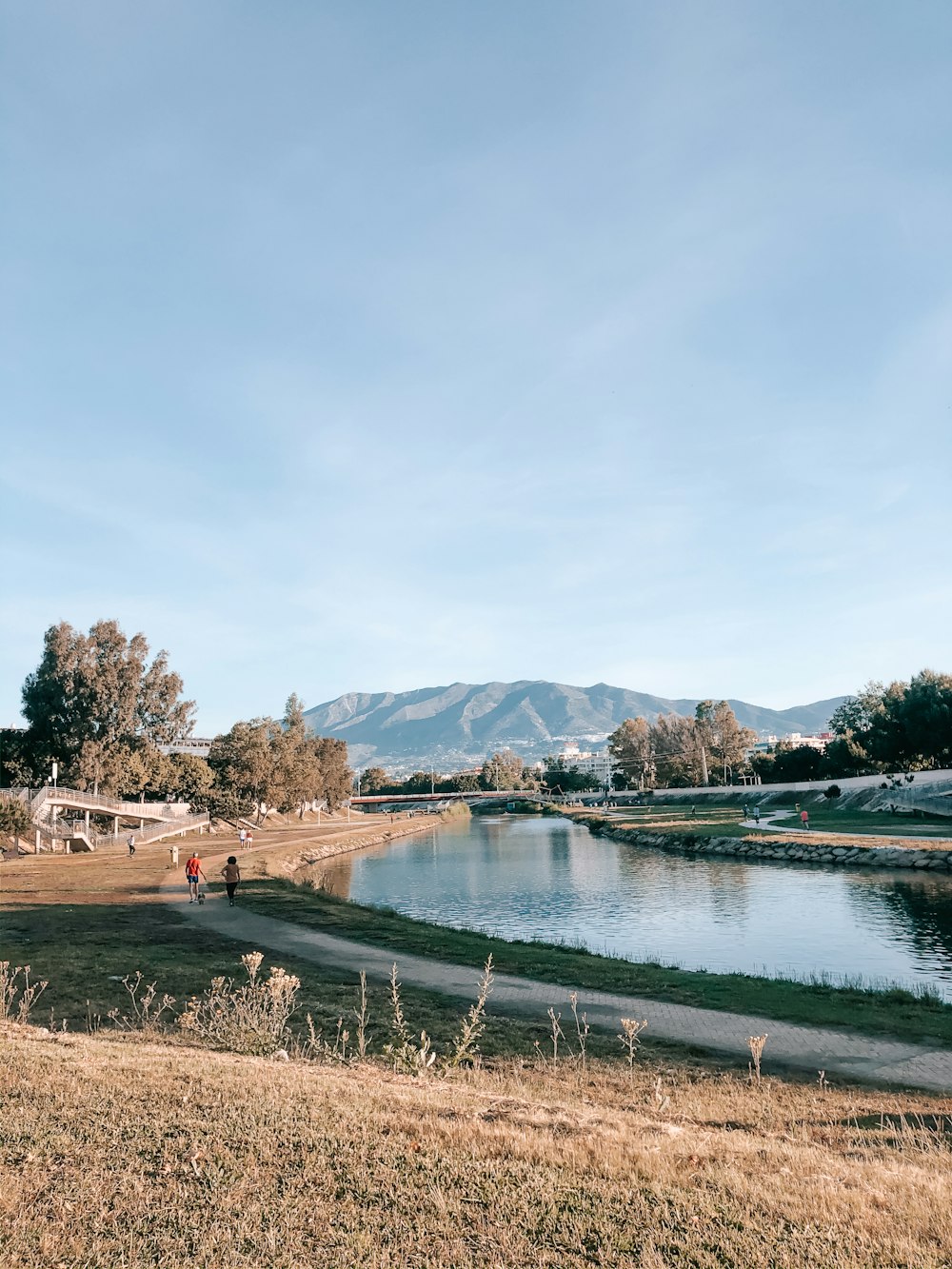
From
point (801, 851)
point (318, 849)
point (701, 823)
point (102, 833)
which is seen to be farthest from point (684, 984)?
point (701, 823)

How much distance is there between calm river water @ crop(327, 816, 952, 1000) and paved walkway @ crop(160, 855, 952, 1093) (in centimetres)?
866

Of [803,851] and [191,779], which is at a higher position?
[191,779]

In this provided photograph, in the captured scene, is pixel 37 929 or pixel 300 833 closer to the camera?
pixel 37 929

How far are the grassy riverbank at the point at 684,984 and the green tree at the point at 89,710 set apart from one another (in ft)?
177

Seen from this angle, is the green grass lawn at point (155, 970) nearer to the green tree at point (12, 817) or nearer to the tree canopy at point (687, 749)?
the green tree at point (12, 817)

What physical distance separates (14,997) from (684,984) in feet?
46.7

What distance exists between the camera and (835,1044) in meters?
14.5

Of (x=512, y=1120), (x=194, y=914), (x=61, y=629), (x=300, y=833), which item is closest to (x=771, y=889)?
(x=194, y=914)

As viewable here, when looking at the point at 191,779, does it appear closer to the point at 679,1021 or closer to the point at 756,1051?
the point at 679,1021

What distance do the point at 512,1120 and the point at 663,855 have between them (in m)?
63.3

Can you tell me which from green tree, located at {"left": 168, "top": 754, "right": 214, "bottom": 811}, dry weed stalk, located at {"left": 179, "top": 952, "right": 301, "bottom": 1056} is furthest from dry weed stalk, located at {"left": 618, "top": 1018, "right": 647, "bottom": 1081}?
green tree, located at {"left": 168, "top": 754, "right": 214, "bottom": 811}

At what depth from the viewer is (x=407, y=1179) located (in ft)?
21.6

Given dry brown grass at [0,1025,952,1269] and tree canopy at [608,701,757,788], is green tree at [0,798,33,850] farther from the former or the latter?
tree canopy at [608,701,757,788]

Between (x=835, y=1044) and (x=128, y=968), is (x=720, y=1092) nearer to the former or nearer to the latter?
(x=835, y=1044)
